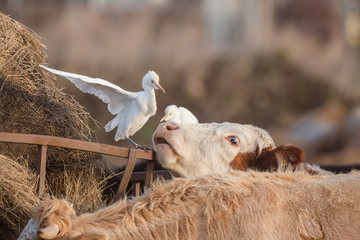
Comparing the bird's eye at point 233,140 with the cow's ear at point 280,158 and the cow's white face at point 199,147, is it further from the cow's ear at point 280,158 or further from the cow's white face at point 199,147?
the cow's ear at point 280,158

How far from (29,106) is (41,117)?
12 cm

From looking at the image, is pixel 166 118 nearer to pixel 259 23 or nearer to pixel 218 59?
pixel 218 59

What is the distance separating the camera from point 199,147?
476 cm

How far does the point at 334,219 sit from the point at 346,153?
38.7 feet

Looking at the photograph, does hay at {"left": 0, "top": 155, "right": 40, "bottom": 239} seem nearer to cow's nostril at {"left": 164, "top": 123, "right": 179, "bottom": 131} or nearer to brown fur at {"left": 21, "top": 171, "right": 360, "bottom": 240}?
brown fur at {"left": 21, "top": 171, "right": 360, "bottom": 240}

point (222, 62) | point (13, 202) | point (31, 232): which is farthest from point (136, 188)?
point (222, 62)

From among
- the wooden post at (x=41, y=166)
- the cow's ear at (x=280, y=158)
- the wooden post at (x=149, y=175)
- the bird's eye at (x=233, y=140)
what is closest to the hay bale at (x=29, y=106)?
the wooden post at (x=149, y=175)

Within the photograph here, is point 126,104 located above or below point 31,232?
above

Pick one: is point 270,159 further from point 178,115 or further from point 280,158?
point 178,115

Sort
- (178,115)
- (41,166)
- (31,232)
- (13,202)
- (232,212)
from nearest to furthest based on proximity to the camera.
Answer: (31,232), (232,212), (13,202), (41,166), (178,115)

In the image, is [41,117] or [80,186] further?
[41,117]

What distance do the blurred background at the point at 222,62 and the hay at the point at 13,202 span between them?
946 cm

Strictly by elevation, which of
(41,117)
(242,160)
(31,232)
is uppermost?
(242,160)

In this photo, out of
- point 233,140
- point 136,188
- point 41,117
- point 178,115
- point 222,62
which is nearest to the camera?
point 233,140
